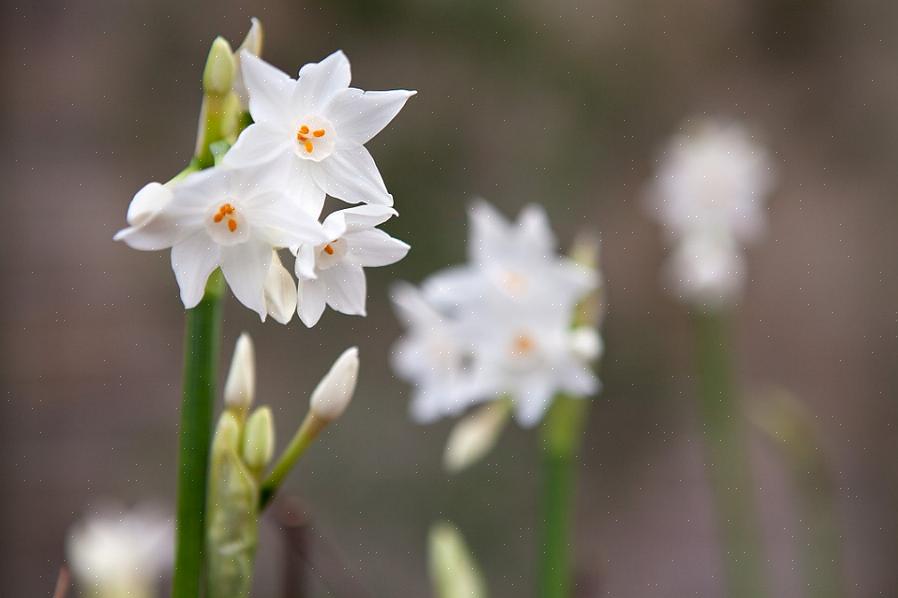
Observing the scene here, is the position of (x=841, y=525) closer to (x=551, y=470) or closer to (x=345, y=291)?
(x=551, y=470)

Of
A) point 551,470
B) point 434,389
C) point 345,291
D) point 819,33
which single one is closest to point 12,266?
point 434,389

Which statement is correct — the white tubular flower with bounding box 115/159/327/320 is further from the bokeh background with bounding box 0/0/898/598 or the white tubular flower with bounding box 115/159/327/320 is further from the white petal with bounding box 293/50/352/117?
the bokeh background with bounding box 0/0/898/598

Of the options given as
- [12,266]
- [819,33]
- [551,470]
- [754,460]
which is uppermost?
[819,33]

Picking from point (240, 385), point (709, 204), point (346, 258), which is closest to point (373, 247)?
point (346, 258)

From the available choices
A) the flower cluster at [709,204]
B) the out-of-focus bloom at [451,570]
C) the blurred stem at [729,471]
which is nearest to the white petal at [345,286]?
the out-of-focus bloom at [451,570]

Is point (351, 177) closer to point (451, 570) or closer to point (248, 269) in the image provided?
point (248, 269)

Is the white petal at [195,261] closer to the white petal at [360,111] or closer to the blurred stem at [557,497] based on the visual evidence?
the white petal at [360,111]

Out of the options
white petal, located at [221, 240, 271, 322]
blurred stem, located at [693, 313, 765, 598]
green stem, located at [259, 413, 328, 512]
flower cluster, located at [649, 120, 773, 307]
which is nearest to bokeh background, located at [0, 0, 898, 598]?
flower cluster, located at [649, 120, 773, 307]

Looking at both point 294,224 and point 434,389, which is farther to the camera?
point 434,389
